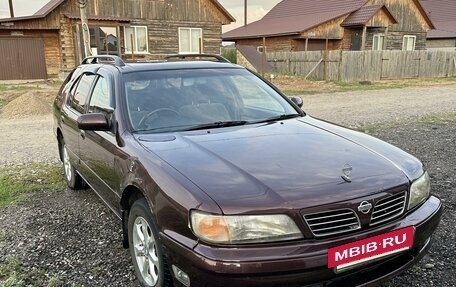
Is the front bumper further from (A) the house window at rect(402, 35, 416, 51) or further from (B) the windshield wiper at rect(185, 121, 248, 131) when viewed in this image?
(A) the house window at rect(402, 35, 416, 51)

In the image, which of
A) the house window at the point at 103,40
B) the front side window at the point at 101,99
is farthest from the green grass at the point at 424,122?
the house window at the point at 103,40

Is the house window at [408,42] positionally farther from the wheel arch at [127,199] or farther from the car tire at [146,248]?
the car tire at [146,248]

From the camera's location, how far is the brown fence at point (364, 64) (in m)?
21.2

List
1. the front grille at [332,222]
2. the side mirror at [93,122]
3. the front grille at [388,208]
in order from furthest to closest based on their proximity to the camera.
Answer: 1. the side mirror at [93,122]
2. the front grille at [388,208]
3. the front grille at [332,222]

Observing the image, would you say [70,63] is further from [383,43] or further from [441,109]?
[383,43]

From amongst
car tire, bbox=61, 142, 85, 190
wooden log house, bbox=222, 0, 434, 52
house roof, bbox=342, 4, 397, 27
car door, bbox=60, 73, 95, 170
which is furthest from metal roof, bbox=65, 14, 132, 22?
car door, bbox=60, 73, 95, 170

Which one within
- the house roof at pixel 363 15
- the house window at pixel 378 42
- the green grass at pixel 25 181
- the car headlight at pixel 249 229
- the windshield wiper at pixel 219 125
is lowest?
the green grass at pixel 25 181

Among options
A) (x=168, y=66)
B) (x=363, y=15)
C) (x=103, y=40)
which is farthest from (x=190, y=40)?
(x=168, y=66)

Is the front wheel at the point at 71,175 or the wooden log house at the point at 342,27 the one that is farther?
the wooden log house at the point at 342,27

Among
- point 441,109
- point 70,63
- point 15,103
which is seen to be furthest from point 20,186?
point 70,63

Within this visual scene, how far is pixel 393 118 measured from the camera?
10.4 metres

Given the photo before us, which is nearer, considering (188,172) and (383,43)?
(188,172)

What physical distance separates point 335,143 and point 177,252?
1487mm

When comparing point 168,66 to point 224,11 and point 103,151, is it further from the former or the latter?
point 224,11
